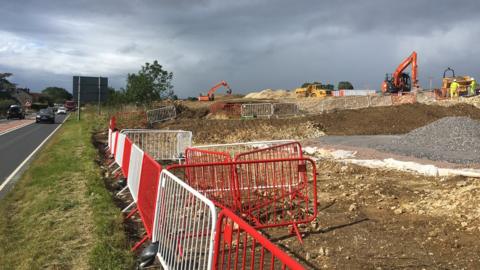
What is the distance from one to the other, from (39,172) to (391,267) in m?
9.61

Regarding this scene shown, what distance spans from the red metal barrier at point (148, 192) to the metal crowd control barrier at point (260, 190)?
0.72 m

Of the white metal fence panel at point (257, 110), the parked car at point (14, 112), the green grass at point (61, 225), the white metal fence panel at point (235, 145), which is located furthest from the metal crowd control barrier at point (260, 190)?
the parked car at point (14, 112)

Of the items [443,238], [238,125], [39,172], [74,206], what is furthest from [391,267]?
[238,125]

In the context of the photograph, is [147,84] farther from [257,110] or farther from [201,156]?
[201,156]

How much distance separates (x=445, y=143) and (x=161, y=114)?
23439mm

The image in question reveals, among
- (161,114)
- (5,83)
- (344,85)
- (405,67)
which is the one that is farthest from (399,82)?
(5,83)

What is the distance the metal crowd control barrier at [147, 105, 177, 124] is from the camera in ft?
106

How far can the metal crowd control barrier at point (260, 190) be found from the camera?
22.9 ft

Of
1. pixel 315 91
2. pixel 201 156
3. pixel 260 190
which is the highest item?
pixel 315 91

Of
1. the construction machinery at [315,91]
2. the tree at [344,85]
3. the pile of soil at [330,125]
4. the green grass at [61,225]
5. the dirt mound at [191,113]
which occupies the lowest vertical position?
the green grass at [61,225]

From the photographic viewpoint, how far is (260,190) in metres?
7.91

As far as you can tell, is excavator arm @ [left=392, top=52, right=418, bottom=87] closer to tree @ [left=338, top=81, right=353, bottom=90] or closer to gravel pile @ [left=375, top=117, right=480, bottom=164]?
gravel pile @ [left=375, top=117, right=480, bottom=164]

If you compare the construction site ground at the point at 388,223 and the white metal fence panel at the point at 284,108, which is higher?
the white metal fence panel at the point at 284,108

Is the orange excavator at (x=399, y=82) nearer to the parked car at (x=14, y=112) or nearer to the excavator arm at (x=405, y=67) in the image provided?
the excavator arm at (x=405, y=67)
